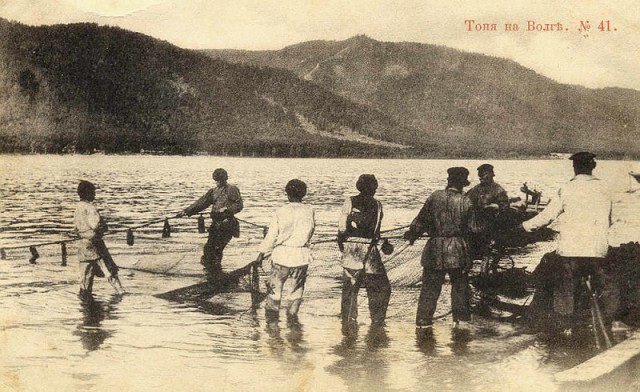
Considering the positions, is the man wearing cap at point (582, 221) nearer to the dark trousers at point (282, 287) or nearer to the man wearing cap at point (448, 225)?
the man wearing cap at point (448, 225)

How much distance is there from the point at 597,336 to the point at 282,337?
210 cm

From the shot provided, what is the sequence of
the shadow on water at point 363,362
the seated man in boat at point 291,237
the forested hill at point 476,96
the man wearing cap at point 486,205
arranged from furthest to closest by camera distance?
1. the forested hill at point 476,96
2. the man wearing cap at point 486,205
3. the seated man in boat at point 291,237
4. the shadow on water at point 363,362

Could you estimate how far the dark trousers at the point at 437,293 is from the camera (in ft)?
13.8

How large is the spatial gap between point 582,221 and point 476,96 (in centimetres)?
201

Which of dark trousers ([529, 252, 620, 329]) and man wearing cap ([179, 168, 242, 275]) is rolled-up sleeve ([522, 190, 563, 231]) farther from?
man wearing cap ([179, 168, 242, 275])

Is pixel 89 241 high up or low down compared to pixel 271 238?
down

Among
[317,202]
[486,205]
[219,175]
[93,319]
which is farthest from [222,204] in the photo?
[486,205]

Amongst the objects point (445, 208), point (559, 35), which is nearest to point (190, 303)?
point (445, 208)

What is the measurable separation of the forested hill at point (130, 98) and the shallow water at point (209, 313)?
0.28 m

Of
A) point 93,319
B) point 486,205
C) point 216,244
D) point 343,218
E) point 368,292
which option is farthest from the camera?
point 216,244

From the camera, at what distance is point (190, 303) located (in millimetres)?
4715

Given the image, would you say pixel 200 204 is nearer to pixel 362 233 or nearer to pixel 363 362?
pixel 362 233

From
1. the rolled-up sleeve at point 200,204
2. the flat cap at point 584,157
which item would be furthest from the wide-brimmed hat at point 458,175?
the rolled-up sleeve at point 200,204

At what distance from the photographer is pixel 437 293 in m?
4.23
